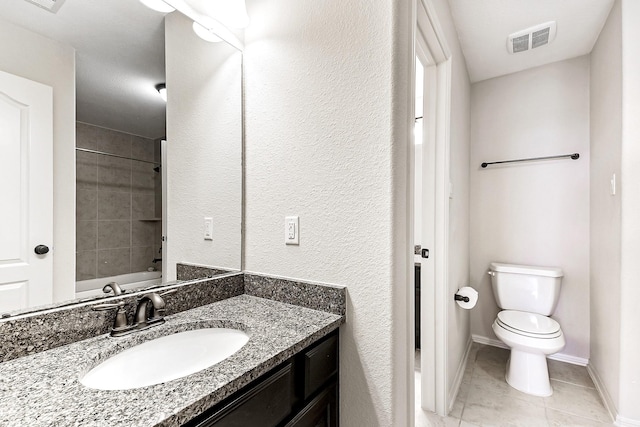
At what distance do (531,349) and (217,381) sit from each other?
6.89 ft

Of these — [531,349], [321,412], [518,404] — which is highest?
[321,412]

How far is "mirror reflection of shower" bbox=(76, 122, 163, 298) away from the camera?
34.5 inches

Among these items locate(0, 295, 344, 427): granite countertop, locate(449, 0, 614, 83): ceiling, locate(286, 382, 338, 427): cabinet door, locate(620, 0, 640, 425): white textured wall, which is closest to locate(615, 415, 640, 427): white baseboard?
locate(620, 0, 640, 425): white textured wall

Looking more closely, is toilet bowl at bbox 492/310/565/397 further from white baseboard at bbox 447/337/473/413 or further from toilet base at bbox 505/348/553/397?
white baseboard at bbox 447/337/473/413

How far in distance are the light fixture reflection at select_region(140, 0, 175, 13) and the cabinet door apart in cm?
142

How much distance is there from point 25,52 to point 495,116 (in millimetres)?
3013

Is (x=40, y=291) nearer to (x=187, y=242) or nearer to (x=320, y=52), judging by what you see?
(x=187, y=242)

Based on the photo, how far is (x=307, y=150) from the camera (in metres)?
1.13

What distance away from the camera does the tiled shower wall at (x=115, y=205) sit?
88 centimetres

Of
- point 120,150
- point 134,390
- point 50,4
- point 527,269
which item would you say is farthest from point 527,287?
point 50,4

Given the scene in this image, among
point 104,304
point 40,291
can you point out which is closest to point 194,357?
point 104,304

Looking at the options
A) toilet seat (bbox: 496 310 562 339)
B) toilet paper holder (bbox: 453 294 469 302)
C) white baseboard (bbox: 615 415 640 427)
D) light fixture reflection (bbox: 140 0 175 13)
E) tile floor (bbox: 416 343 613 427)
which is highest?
light fixture reflection (bbox: 140 0 175 13)

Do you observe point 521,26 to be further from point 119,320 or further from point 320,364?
point 119,320

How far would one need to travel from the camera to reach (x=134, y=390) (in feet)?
1.94
